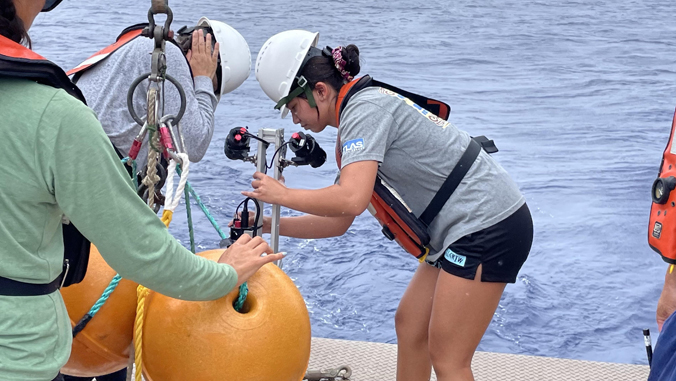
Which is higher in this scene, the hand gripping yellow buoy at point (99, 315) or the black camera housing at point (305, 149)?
the black camera housing at point (305, 149)

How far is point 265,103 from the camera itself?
13320mm

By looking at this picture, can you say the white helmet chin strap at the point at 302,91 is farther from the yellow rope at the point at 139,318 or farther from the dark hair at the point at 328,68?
the yellow rope at the point at 139,318

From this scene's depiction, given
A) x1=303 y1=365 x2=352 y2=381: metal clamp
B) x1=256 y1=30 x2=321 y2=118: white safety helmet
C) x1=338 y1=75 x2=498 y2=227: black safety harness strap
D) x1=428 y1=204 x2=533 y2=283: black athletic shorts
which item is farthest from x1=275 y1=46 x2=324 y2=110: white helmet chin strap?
x1=303 y1=365 x2=352 y2=381: metal clamp

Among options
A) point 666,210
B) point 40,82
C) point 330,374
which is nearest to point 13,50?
point 40,82

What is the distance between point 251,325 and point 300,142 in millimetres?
939

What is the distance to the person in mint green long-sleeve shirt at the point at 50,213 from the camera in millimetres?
1282

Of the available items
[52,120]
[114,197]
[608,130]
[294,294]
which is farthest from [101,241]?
[608,130]

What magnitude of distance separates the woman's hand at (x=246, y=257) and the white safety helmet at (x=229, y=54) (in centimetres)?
125

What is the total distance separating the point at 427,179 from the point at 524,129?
956 centimetres

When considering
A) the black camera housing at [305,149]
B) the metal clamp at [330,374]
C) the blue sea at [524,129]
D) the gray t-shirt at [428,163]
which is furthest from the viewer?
the blue sea at [524,129]

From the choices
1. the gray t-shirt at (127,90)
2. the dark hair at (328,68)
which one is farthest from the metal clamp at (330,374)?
the dark hair at (328,68)

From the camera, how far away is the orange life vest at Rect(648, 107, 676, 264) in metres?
2.37

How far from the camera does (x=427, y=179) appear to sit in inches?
102

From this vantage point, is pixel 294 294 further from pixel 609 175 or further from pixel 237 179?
pixel 609 175
